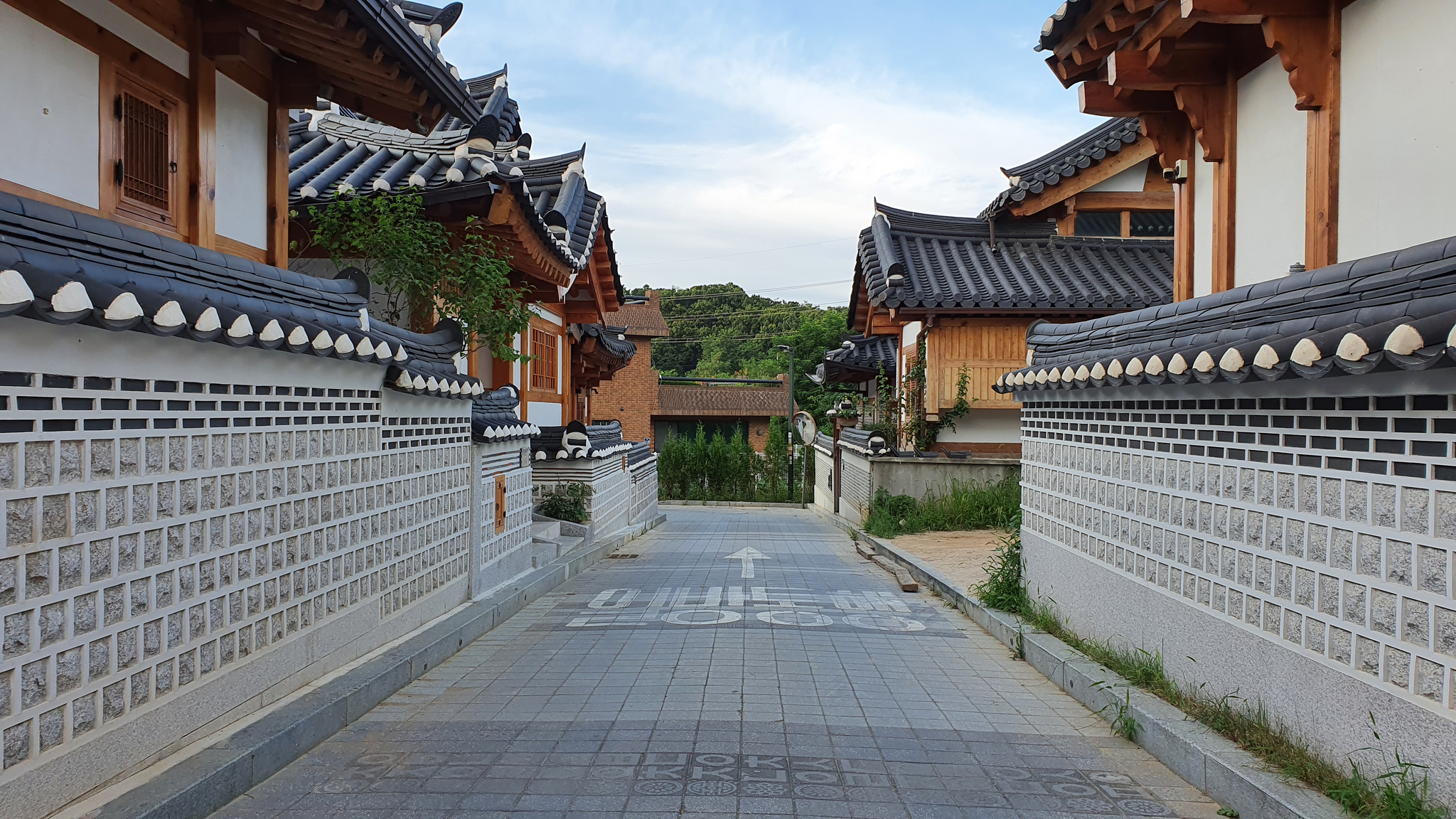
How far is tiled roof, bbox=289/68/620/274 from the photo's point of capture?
9547 mm

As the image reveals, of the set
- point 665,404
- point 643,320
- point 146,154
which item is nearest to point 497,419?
point 146,154

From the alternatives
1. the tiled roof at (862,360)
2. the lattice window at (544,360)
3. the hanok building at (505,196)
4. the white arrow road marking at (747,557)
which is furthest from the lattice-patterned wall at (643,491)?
the tiled roof at (862,360)

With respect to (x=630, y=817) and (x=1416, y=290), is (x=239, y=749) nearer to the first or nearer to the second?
(x=630, y=817)

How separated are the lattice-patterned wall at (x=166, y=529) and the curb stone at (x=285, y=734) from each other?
0.80ft

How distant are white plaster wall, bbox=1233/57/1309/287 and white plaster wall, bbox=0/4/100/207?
26.3ft

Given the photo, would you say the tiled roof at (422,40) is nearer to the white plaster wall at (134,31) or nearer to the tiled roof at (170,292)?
the white plaster wall at (134,31)

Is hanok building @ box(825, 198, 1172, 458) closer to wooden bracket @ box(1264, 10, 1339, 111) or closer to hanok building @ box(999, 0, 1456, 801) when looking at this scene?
A: hanok building @ box(999, 0, 1456, 801)

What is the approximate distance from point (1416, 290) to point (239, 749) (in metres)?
5.90

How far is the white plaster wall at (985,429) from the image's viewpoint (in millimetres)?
19516

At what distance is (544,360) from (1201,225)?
1163 cm

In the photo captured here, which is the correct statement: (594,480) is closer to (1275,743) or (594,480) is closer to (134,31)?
(134,31)

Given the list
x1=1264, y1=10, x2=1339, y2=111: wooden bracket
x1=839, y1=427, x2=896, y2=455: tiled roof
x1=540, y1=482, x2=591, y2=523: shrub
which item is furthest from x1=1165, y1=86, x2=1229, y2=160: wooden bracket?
x1=839, y1=427, x2=896, y2=455: tiled roof

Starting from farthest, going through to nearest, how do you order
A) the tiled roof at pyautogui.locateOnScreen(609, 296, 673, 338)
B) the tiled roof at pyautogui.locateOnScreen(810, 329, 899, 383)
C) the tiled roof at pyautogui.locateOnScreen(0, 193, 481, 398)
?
1. the tiled roof at pyautogui.locateOnScreen(609, 296, 673, 338)
2. the tiled roof at pyautogui.locateOnScreen(810, 329, 899, 383)
3. the tiled roof at pyautogui.locateOnScreen(0, 193, 481, 398)

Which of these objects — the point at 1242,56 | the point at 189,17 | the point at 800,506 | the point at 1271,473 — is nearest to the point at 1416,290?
the point at 1271,473
